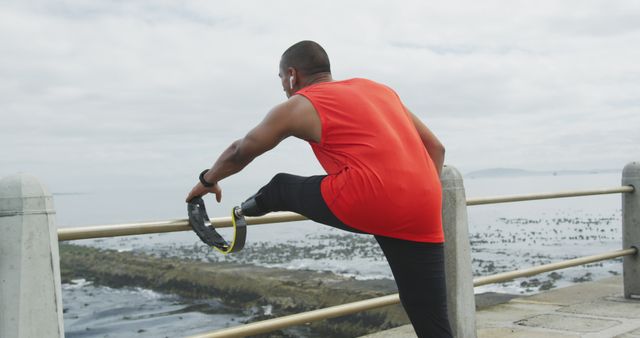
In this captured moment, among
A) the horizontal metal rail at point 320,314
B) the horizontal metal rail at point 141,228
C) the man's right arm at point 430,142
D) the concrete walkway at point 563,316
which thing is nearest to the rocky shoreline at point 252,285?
the concrete walkway at point 563,316

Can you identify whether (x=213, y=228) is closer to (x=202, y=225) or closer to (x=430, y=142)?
(x=202, y=225)

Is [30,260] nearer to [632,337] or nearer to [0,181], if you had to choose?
[0,181]

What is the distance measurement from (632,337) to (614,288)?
7.54 ft

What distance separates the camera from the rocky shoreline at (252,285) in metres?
21.3

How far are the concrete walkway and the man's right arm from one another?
1.99 m

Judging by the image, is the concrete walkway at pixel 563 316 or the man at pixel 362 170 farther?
the concrete walkway at pixel 563 316

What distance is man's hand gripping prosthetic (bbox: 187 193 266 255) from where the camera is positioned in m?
2.78

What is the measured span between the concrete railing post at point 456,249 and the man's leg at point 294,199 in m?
1.54

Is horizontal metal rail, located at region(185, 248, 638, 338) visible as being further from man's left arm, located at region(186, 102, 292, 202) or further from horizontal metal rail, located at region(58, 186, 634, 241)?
man's left arm, located at region(186, 102, 292, 202)

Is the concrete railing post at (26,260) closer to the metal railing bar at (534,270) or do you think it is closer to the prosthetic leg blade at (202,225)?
the prosthetic leg blade at (202,225)

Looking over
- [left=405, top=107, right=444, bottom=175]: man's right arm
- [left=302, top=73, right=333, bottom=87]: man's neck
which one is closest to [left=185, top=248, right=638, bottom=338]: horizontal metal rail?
[left=405, top=107, right=444, bottom=175]: man's right arm

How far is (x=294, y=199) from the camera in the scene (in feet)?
8.61

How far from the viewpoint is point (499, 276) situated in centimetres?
457

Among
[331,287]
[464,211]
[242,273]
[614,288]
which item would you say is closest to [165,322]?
[242,273]
